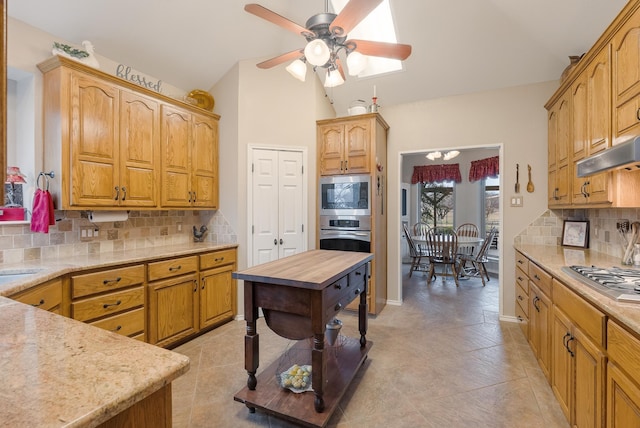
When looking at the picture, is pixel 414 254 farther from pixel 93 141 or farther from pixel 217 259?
pixel 93 141

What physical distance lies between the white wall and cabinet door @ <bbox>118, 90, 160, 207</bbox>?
113 inches

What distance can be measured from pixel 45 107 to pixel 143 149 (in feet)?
2.36

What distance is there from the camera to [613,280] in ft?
5.13

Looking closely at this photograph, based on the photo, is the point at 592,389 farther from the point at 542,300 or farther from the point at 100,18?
the point at 100,18

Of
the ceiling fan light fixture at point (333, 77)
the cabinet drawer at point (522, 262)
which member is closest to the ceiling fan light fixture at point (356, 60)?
the ceiling fan light fixture at point (333, 77)

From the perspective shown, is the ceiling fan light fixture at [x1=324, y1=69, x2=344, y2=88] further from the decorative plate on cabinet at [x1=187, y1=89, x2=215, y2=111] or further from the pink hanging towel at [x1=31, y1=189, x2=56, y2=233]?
the pink hanging towel at [x1=31, y1=189, x2=56, y2=233]

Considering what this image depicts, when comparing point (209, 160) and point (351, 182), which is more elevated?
point (209, 160)

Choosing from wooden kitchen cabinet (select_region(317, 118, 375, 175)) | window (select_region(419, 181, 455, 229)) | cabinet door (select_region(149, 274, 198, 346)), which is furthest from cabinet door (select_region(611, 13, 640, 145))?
window (select_region(419, 181, 455, 229))

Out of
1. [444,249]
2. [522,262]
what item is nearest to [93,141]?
[522,262]

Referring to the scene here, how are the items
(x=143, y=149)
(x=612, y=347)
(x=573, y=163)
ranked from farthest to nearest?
1. (x=143, y=149)
2. (x=573, y=163)
3. (x=612, y=347)

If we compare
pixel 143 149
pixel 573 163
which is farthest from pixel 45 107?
pixel 573 163

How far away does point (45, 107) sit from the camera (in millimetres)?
2381

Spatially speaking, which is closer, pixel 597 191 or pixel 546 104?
pixel 597 191

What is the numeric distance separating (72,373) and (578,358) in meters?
2.14
